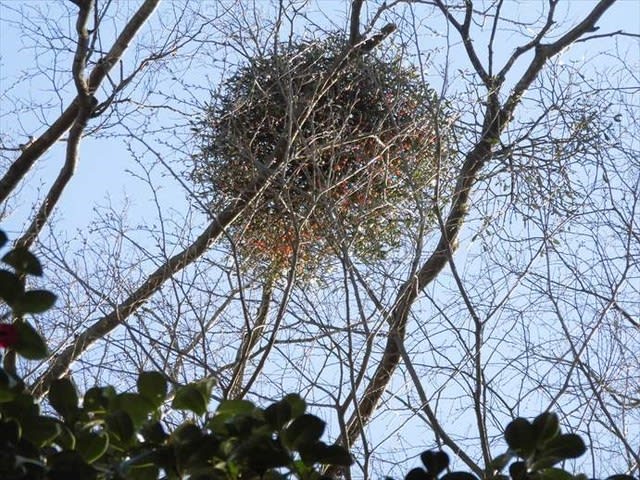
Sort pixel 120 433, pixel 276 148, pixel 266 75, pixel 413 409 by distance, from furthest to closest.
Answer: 1. pixel 266 75
2. pixel 276 148
3. pixel 413 409
4. pixel 120 433

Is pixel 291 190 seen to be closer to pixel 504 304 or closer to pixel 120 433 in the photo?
pixel 504 304

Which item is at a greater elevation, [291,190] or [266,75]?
[266,75]

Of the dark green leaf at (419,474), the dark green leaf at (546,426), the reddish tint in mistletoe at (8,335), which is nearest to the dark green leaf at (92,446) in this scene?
the reddish tint in mistletoe at (8,335)

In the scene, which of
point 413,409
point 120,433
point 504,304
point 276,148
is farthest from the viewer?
point 276,148

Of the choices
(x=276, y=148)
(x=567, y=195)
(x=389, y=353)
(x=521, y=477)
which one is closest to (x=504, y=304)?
(x=389, y=353)

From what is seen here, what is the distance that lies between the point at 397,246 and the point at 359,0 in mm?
772

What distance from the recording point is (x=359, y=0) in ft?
10.1

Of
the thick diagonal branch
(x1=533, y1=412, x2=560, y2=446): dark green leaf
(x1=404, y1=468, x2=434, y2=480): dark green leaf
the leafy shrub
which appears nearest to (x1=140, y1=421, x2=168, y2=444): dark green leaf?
the leafy shrub

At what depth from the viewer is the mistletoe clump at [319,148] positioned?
8.47 ft

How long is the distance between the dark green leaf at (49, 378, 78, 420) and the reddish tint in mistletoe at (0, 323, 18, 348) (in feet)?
0.21

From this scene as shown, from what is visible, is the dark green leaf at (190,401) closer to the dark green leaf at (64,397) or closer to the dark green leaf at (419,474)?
the dark green leaf at (64,397)

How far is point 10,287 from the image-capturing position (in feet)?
2.98

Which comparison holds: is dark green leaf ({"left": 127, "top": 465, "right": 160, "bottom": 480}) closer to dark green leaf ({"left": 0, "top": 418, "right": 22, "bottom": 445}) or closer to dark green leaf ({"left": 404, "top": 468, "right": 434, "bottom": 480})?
dark green leaf ({"left": 0, "top": 418, "right": 22, "bottom": 445})

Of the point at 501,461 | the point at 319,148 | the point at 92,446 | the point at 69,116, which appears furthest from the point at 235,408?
the point at 69,116
